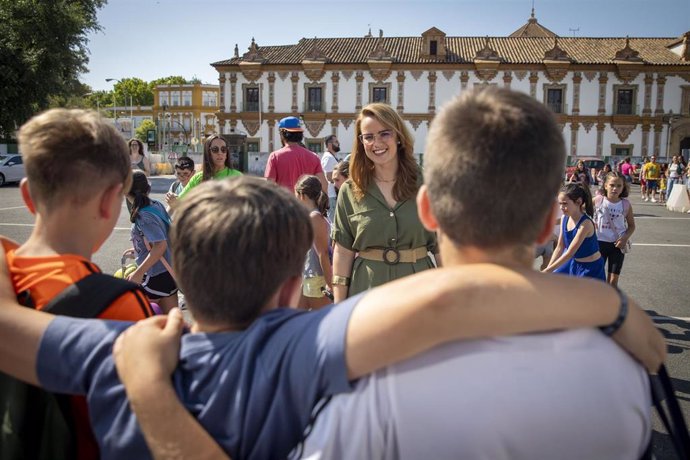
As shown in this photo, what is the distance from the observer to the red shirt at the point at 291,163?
6012 mm

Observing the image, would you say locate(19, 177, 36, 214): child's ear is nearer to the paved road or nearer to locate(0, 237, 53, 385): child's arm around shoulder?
locate(0, 237, 53, 385): child's arm around shoulder

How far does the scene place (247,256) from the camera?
1.19 m

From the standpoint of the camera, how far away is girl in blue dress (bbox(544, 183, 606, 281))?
519cm

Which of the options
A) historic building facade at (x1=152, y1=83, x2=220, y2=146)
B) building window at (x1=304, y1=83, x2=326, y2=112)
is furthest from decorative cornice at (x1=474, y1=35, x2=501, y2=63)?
historic building facade at (x1=152, y1=83, x2=220, y2=146)

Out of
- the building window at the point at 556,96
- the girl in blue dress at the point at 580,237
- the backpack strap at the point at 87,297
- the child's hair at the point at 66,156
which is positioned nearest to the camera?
the backpack strap at the point at 87,297

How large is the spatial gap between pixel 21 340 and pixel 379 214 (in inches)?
89.1

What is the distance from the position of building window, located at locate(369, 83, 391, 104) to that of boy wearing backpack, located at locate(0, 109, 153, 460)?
47.6 metres

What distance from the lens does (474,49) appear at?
1916 inches

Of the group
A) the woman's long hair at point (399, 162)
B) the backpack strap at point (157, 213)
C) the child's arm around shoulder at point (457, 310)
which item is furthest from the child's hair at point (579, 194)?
the child's arm around shoulder at point (457, 310)

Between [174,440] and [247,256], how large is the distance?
38cm

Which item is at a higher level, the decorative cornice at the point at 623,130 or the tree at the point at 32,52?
the tree at the point at 32,52

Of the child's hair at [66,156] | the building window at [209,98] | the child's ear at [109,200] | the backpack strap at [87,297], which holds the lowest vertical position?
the backpack strap at [87,297]

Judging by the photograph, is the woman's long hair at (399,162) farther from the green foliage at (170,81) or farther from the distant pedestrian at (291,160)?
the green foliage at (170,81)

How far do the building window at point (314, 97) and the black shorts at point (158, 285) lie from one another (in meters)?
45.3
